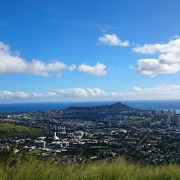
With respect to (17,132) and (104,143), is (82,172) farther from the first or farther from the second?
(17,132)

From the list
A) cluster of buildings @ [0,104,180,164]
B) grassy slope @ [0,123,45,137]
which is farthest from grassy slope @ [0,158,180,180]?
grassy slope @ [0,123,45,137]

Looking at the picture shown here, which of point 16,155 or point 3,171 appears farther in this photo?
point 16,155

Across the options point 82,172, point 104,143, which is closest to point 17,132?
point 104,143

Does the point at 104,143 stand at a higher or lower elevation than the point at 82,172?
lower

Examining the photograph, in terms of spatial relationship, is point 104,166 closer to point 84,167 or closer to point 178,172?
point 84,167

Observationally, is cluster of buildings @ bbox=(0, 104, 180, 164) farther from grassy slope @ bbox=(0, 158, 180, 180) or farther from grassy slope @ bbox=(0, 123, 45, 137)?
grassy slope @ bbox=(0, 123, 45, 137)

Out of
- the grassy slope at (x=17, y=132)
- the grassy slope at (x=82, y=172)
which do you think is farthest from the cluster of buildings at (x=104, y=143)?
the grassy slope at (x=17, y=132)

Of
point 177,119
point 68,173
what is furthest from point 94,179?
point 177,119

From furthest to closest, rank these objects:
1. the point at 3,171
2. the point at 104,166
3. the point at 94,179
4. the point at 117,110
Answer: the point at 117,110
the point at 104,166
the point at 94,179
the point at 3,171

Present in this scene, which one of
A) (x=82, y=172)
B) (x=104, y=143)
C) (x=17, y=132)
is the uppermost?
(x=82, y=172)
